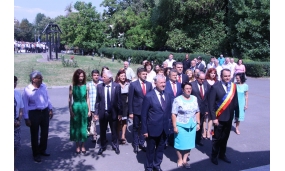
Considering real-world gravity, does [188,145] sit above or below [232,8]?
below

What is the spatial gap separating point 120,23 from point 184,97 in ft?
134

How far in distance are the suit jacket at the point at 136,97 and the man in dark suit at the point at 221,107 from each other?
5.14 feet

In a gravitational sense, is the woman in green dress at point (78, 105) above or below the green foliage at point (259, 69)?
below

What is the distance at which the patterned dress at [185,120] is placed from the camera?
5461mm

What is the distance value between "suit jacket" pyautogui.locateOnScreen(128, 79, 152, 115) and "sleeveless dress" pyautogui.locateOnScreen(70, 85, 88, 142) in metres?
1.05

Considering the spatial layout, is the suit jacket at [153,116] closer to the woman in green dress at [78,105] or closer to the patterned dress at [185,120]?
the patterned dress at [185,120]

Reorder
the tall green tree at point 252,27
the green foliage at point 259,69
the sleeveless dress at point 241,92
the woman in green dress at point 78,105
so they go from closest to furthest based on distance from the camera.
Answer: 1. the woman in green dress at point 78,105
2. the sleeveless dress at point 241,92
3. the green foliage at point 259,69
4. the tall green tree at point 252,27

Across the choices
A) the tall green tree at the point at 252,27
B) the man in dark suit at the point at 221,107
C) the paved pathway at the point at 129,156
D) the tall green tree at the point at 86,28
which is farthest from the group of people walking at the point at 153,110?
the tall green tree at the point at 86,28

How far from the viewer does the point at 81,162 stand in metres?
5.96

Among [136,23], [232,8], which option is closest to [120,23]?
[136,23]

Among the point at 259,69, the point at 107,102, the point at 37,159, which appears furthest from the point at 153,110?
the point at 259,69

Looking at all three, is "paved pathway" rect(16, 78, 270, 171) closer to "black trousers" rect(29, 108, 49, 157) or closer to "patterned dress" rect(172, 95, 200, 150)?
"black trousers" rect(29, 108, 49, 157)

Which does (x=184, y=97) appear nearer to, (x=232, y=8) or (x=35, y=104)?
(x=35, y=104)

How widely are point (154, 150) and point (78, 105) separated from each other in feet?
6.14
